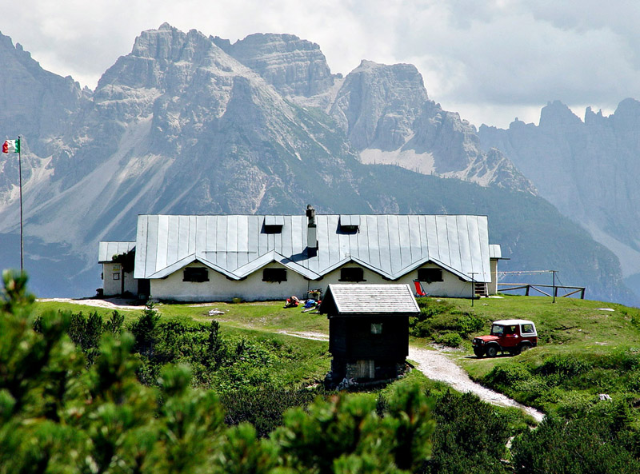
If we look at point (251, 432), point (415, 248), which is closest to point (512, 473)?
point (251, 432)

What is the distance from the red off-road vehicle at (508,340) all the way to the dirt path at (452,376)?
2336mm

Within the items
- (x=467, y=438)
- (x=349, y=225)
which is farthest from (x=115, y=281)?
(x=467, y=438)

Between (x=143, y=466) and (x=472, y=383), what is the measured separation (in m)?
32.9

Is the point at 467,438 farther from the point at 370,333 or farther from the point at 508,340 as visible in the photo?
the point at 508,340

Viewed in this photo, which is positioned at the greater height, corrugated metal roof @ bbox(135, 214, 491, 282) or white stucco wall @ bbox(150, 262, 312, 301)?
corrugated metal roof @ bbox(135, 214, 491, 282)

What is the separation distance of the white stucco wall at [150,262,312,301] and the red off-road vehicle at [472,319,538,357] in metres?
23.9

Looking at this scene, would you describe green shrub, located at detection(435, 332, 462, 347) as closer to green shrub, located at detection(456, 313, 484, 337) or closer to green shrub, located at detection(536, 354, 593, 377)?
green shrub, located at detection(456, 313, 484, 337)

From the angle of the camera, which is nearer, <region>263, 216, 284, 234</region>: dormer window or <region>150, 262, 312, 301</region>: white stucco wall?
<region>150, 262, 312, 301</region>: white stucco wall

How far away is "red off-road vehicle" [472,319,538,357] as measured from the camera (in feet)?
149

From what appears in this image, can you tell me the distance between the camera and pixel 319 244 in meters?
71.2

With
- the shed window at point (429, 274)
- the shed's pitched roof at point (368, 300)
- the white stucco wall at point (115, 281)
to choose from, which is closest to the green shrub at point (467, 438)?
the shed's pitched roof at point (368, 300)

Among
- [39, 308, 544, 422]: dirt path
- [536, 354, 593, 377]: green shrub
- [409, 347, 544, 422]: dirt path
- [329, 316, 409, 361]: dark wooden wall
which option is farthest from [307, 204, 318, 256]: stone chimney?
[536, 354, 593, 377]: green shrub

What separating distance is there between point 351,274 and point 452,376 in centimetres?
2784

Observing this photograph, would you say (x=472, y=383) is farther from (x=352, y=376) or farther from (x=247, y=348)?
(x=247, y=348)
